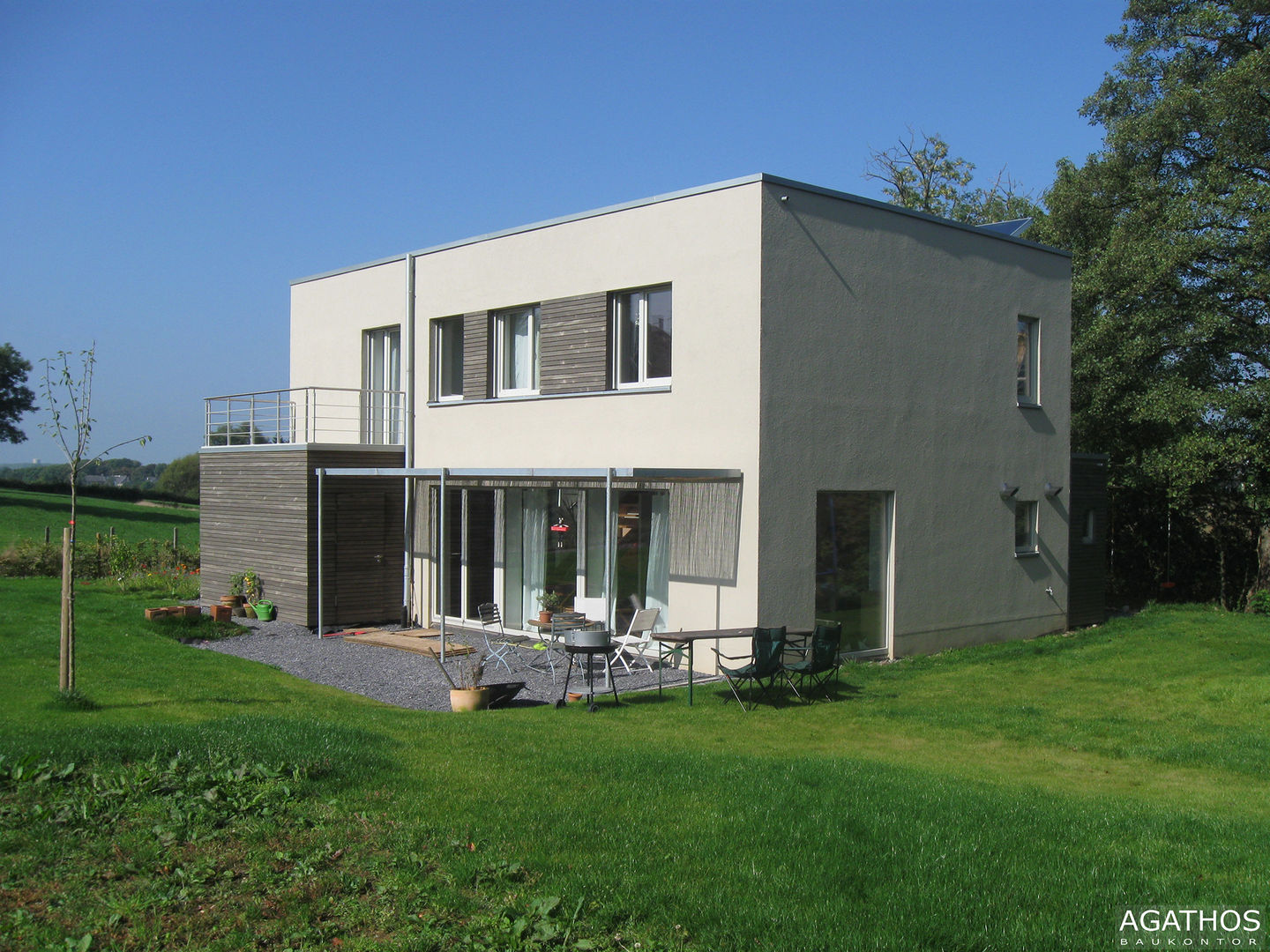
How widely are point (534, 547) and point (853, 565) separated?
477cm

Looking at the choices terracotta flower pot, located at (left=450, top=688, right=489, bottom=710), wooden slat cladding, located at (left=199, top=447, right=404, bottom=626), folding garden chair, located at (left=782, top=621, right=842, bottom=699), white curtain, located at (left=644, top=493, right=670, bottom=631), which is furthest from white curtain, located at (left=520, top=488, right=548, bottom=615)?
folding garden chair, located at (left=782, top=621, right=842, bottom=699)

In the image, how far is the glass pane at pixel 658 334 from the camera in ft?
45.9

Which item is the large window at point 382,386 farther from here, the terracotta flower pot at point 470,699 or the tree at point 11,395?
the tree at point 11,395

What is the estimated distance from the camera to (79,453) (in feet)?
33.4

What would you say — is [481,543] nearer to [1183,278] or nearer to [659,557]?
[659,557]

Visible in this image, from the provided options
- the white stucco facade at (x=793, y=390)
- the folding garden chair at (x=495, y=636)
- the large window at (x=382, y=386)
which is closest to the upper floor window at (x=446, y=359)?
the white stucco facade at (x=793, y=390)

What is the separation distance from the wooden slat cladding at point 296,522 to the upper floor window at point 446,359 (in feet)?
4.72

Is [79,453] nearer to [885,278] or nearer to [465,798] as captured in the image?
[465,798]

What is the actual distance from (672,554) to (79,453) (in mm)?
6966

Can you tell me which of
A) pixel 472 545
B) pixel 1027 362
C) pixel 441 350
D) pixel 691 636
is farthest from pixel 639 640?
pixel 1027 362

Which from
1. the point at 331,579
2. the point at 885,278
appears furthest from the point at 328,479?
the point at 885,278

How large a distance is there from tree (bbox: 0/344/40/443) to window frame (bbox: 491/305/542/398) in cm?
5585

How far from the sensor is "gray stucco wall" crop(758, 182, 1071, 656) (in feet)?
42.9

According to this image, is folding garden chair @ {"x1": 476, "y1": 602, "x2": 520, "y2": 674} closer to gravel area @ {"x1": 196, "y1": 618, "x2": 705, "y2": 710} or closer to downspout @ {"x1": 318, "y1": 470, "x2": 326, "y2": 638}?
gravel area @ {"x1": 196, "y1": 618, "x2": 705, "y2": 710}
